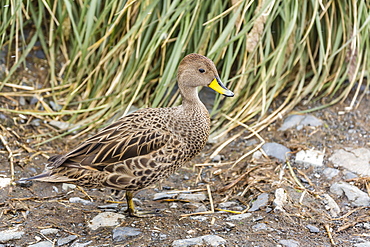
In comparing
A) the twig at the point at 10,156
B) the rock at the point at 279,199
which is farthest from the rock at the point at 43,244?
the rock at the point at 279,199

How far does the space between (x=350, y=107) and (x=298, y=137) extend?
0.64 meters

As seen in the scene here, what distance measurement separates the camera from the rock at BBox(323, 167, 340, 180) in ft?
12.0

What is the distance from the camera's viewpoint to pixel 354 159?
12.5ft

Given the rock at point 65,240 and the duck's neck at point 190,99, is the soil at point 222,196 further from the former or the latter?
the duck's neck at point 190,99

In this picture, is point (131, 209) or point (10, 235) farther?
point (131, 209)

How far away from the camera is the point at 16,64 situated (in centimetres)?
441

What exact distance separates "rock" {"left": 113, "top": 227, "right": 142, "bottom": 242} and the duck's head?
3.35 ft

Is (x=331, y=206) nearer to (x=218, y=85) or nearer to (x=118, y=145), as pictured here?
(x=218, y=85)

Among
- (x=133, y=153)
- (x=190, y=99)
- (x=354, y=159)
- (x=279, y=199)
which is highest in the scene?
(x=190, y=99)

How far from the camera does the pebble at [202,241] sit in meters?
2.78

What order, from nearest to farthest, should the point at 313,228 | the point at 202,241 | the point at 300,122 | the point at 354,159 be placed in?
the point at 202,241 < the point at 313,228 < the point at 354,159 < the point at 300,122

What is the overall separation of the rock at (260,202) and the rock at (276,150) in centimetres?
58

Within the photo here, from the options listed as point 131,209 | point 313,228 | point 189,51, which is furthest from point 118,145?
point 189,51

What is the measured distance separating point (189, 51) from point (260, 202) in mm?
1662
